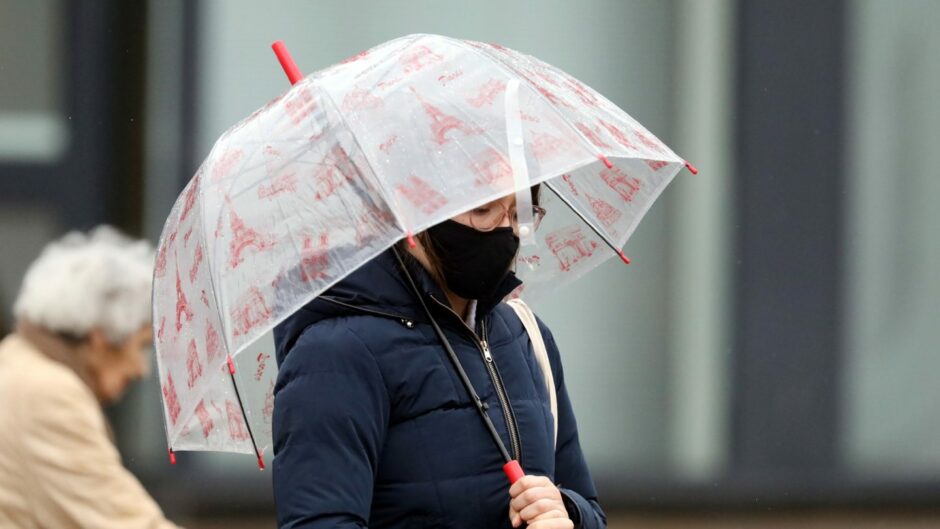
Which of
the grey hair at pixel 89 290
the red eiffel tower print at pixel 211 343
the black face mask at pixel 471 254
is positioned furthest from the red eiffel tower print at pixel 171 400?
the grey hair at pixel 89 290

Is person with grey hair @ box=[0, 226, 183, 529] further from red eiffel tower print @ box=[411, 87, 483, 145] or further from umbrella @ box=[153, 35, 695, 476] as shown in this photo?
red eiffel tower print @ box=[411, 87, 483, 145]

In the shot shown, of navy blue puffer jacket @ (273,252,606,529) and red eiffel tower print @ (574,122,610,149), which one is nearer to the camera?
navy blue puffer jacket @ (273,252,606,529)

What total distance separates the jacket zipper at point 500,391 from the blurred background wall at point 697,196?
404 centimetres

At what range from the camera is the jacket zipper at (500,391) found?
8.07ft

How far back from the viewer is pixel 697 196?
672 cm

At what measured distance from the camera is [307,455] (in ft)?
7.57

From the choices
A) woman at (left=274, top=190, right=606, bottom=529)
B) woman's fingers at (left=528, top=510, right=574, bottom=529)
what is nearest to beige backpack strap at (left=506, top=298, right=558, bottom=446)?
woman at (left=274, top=190, right=606, bottom=529)

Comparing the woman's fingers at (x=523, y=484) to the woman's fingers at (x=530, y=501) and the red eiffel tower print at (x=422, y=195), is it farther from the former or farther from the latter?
the red eiffel tower print at (x=422, y=195)

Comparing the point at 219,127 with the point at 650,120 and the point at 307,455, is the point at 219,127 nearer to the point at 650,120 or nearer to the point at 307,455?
the point at 650,120

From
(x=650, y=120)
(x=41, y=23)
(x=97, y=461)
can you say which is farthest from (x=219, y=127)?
(x=97, y=461)

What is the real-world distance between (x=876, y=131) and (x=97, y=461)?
3999 millimetres

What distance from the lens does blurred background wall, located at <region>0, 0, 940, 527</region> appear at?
21.4 ft

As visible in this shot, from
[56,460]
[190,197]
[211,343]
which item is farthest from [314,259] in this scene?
[56,460]

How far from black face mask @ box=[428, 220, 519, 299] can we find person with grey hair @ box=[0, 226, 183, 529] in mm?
1958
